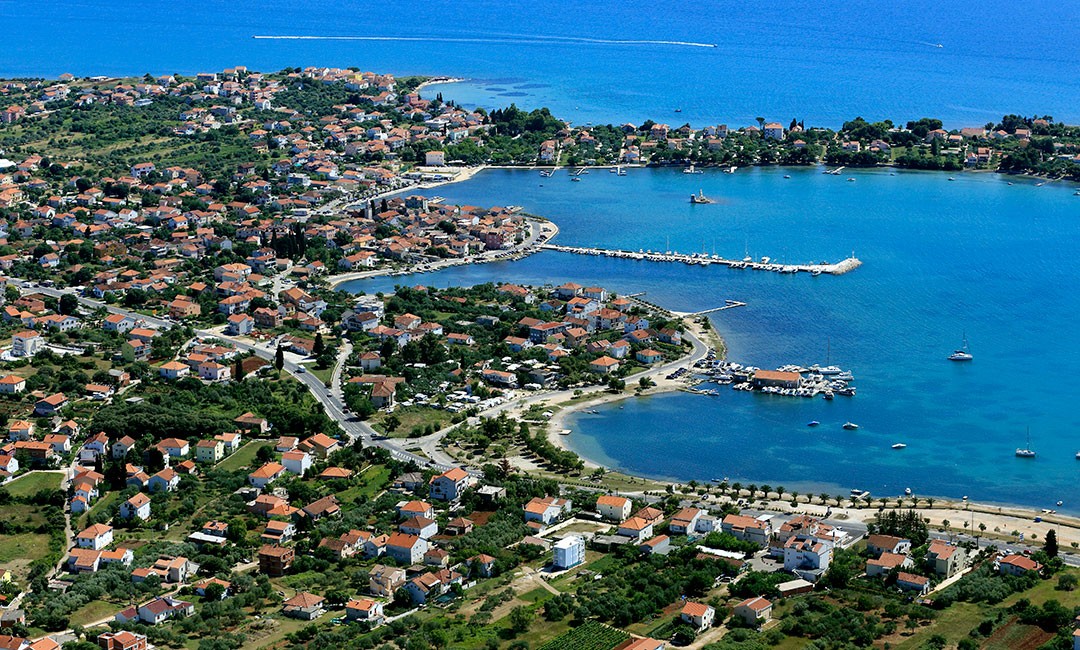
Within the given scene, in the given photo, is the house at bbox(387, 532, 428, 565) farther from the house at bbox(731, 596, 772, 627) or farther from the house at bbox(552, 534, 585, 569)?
the house at bbox(731, 596, 772, 627)

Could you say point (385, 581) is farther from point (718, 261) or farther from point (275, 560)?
point (718, 261)

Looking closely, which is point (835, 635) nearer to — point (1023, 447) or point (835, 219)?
point (1023, 447)

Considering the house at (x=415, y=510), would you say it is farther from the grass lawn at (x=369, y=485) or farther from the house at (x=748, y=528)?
the house at (x=748, y=528)

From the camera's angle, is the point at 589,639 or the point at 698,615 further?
the point at 698,615

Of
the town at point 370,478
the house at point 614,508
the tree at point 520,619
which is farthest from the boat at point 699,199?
the tree at point 520,619

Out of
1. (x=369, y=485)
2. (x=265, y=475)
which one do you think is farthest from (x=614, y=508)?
(x=265, y=475)

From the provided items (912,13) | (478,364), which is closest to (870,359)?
(478,364)

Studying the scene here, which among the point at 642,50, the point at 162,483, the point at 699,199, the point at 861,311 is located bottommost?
the point at 162,483
